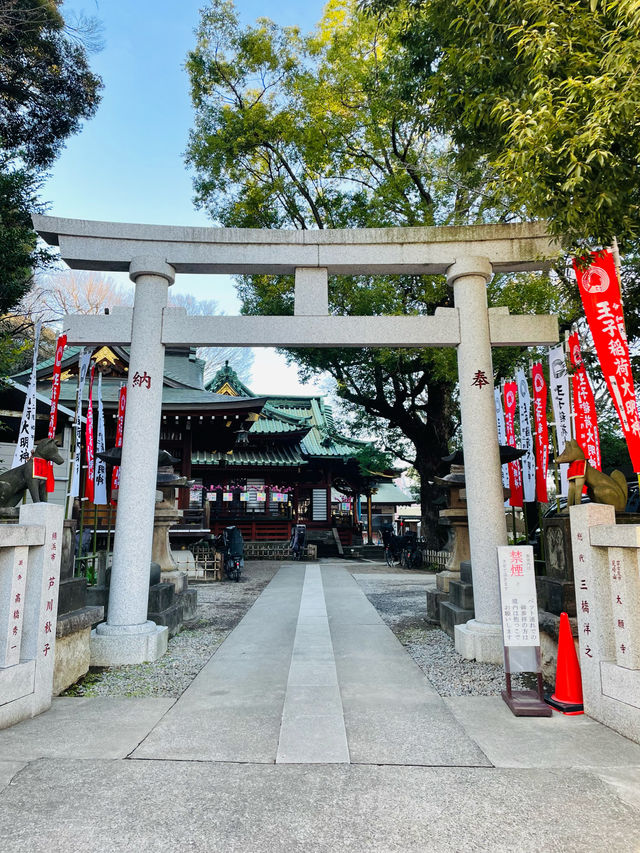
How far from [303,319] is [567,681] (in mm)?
4569

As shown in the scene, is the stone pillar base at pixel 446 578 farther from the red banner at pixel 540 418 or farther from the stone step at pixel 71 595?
the stone step at pixel 71 595

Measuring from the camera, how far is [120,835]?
7.52ft

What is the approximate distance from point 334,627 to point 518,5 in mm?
7546

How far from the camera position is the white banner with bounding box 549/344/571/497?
7.31 meters

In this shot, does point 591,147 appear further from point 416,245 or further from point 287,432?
point 287,432

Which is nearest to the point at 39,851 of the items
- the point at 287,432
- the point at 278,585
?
the point at 278,585

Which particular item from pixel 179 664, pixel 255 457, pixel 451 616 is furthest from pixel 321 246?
pixel 255 457

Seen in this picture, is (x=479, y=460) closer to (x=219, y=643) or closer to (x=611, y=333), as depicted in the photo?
(x=611, y=333)

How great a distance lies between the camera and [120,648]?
5305 mm

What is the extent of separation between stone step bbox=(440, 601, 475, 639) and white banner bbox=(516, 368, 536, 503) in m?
3.53

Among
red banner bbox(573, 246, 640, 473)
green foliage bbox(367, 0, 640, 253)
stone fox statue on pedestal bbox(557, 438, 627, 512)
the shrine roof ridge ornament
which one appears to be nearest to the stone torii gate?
the shrine roof ridge ornament

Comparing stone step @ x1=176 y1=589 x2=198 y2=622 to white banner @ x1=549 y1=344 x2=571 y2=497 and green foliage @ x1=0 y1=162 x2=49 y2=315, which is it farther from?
green foliage @ x1=0 y1=162 x2=49 y2=315

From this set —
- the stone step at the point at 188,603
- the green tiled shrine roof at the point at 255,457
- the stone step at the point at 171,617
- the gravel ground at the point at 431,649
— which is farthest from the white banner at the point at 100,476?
the green tiled shrine roof at the point at 255,457

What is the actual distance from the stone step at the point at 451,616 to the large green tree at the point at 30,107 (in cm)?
1128
